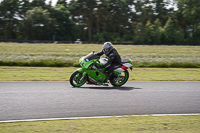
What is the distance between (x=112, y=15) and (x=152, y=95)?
8756 centimetres

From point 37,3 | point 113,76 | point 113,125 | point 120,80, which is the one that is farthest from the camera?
point 37,3

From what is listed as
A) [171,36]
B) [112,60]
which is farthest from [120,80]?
[171,36]

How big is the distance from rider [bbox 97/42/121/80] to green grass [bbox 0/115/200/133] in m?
4.09

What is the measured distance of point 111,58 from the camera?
10117mm

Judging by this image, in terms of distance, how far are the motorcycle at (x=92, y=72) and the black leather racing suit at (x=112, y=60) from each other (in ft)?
0.41

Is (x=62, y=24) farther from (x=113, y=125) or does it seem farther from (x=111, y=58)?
(x=113, y=125)

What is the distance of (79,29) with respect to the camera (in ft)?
296

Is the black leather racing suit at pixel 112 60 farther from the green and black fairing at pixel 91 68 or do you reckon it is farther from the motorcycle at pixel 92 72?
the green and black fairing at pixel 91 68

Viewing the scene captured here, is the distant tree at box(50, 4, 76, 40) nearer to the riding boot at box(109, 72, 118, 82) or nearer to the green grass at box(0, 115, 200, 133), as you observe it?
the riding boot at box(109, 72, 118, 82)

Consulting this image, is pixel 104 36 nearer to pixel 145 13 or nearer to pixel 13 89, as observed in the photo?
pixel 145 13

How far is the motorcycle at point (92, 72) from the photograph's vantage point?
998 cm

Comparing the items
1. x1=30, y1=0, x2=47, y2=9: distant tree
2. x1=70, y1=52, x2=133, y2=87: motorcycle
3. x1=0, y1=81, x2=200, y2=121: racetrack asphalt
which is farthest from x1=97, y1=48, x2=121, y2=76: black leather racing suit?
x1=30, y1=0, x2=47, y2=9: distant tree

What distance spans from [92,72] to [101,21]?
279ft

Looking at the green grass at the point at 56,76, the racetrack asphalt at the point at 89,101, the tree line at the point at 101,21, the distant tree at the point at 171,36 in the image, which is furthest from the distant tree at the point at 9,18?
the racetrack asphalt at the point at 89,101
